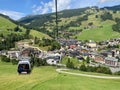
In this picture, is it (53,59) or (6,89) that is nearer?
(6,89)

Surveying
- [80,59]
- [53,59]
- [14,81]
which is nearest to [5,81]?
[14,81]

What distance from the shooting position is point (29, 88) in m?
33.3

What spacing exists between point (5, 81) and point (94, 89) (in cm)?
1234

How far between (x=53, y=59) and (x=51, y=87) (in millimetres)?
141865

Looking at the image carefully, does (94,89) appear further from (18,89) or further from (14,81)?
(14,81)

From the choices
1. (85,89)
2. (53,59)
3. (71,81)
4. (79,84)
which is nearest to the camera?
(85,89)

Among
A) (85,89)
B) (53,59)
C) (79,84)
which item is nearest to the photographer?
(85,89)

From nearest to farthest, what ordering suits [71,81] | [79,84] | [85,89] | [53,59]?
[85,89]
[79,84]
[71,81]
[53,59]

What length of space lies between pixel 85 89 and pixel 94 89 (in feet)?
3.74

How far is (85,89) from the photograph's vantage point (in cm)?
3256

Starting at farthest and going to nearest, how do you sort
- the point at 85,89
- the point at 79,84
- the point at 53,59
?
1. the point at 53,59
2. the point at 79,84
3. the point at 85,89

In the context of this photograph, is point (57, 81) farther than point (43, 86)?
Yes

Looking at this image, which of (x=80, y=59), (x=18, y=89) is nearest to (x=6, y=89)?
(x=18, y=89)

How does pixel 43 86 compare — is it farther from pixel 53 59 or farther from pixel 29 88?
pixel 53 59
